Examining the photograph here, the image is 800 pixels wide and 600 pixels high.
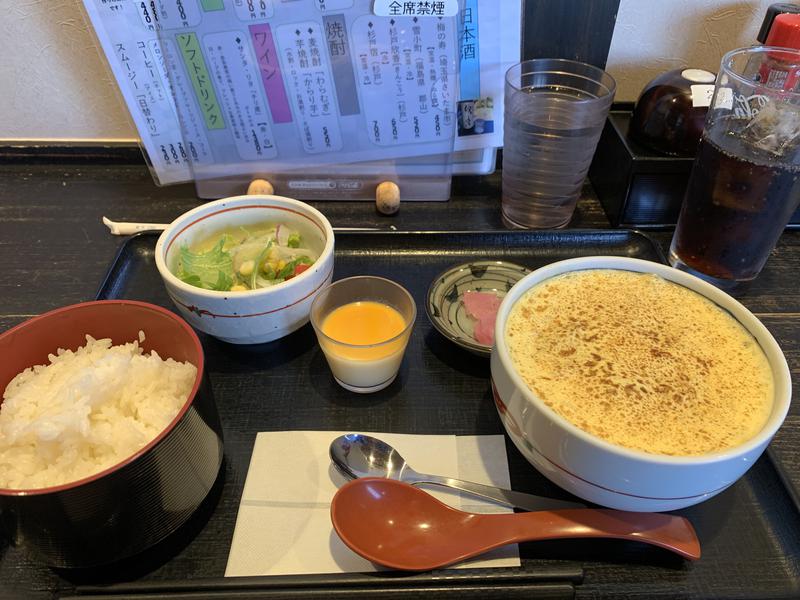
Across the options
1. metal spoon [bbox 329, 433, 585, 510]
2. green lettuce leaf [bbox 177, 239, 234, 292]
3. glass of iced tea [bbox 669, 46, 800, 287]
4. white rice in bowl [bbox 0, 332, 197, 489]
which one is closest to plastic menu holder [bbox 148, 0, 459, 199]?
green lettuce leaf [bbox 177, 239, 234, 292]

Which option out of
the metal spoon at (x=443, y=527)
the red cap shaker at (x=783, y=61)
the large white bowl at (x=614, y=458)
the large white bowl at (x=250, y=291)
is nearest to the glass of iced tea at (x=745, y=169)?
the red cap shaker at (x=783, y=61)

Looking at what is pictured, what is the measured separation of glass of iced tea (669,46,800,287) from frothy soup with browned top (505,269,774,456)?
34cm

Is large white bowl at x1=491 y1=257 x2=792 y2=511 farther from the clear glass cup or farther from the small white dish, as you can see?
the clear glass cup

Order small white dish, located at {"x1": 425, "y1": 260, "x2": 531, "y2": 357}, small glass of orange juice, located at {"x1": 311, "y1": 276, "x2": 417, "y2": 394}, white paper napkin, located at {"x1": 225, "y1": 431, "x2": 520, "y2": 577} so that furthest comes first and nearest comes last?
small white dish, located at {"x1": 425, "y1": 260, "x2": 531, "y2": 357}
small glass of orange juice, located at {"x1": 311, "y1": 276, "x2": 417, "y2": 394}
white paper napkin, located at {"x1": 225, "y1": 431, "x2": 520, "y2": 577}

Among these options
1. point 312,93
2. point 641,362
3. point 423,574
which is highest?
point 312,93

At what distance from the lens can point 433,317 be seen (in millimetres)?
1137

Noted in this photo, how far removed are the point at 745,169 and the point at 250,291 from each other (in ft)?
3.30

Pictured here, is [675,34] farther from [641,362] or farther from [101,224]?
[101,224]

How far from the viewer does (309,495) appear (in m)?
0.88

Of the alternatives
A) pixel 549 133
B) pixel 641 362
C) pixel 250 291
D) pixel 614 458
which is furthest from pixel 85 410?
pixel 549 133

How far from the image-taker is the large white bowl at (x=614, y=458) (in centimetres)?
70

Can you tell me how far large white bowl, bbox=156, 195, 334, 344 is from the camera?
1017 millimetres

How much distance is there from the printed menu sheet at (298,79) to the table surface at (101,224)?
14cm

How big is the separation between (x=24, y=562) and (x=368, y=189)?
1.12m
